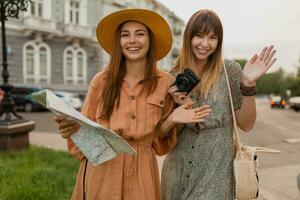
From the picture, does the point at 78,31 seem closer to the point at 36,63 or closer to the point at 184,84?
the point at 36,63

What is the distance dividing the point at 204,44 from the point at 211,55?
13 cm

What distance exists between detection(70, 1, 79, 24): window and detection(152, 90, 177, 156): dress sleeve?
26.8 metres

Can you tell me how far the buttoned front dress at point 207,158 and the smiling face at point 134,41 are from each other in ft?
1.31

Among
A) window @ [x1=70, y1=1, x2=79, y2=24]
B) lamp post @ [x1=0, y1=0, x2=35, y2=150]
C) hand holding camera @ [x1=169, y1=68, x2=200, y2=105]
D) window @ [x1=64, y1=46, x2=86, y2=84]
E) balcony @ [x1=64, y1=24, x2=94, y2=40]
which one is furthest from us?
window @ [x1=70, y1=1, x2=79, y2=24]

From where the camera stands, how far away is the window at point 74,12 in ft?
91.6

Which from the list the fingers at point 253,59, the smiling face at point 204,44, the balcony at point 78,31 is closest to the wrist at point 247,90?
the fingers at point 253,59

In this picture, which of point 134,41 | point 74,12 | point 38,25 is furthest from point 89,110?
point 74,12

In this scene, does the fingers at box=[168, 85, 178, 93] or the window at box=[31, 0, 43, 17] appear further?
the window at box=[31, 0, 43, 17]

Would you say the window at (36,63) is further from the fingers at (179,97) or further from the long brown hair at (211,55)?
the fingers at (179,97)

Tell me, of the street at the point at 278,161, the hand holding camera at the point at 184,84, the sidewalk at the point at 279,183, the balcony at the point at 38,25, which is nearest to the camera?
the hand holding camera at the point at 184,84

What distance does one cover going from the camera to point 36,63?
82.1 ft

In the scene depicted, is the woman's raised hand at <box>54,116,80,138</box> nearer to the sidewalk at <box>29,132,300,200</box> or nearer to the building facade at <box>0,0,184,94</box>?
the sidewalk at <box>29,132,300,200</box>

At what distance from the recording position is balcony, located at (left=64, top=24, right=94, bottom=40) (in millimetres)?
26656

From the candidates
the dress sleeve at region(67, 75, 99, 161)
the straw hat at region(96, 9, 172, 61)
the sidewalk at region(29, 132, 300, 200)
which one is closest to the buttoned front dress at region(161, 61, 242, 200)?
the straw hat at region(96, 9, 172, 61)
